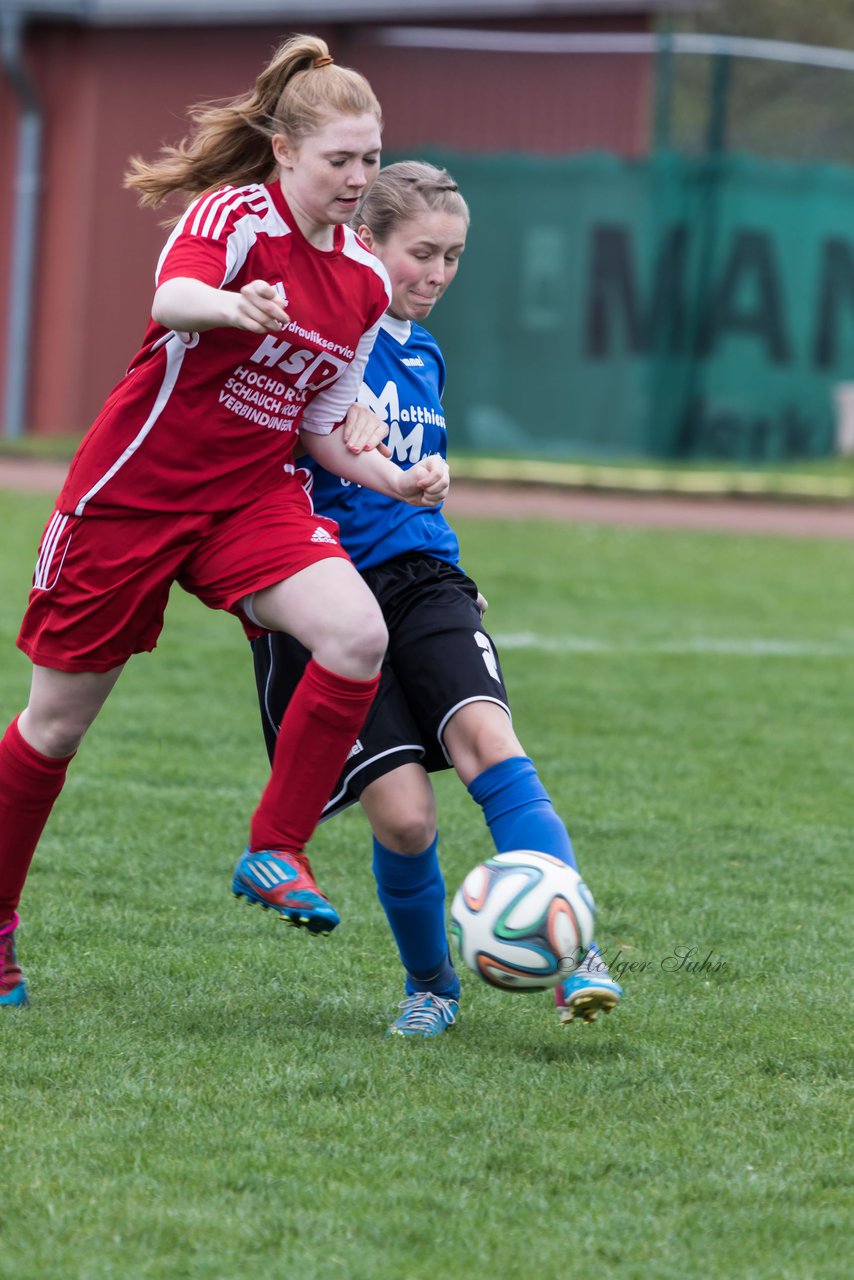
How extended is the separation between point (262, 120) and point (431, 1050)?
5.82 feet

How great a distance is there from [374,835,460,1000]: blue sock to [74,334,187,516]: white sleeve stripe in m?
0.87

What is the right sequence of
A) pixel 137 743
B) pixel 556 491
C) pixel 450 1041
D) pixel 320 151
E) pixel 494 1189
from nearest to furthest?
pixel 494 1189 → pixel 320 151 → pixel 450 1041 → pixel 137 743 → pixel 556 491

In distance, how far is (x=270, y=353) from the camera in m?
3.46

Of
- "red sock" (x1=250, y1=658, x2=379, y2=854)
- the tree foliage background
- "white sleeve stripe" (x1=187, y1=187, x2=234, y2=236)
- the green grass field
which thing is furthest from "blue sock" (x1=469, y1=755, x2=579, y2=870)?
the tree foliage background

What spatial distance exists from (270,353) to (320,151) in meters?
0.37

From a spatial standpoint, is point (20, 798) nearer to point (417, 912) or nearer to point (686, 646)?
point (417, 912)

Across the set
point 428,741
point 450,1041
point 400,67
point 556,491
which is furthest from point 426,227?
point 400,67

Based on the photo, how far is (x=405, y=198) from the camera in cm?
371

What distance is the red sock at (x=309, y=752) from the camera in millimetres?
3445

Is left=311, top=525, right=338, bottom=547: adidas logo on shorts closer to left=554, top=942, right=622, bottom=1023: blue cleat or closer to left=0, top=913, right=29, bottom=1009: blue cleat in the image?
left=554, top=942, right=622, bottom=1023: blue cleat

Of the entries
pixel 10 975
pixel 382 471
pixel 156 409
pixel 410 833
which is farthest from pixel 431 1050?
pixel 156 409

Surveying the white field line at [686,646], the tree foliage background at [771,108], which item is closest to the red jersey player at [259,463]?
the white field line at [686,646]

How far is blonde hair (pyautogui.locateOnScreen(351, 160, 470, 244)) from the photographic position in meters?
3.70

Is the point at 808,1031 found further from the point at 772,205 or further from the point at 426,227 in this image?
the point at 772,205
